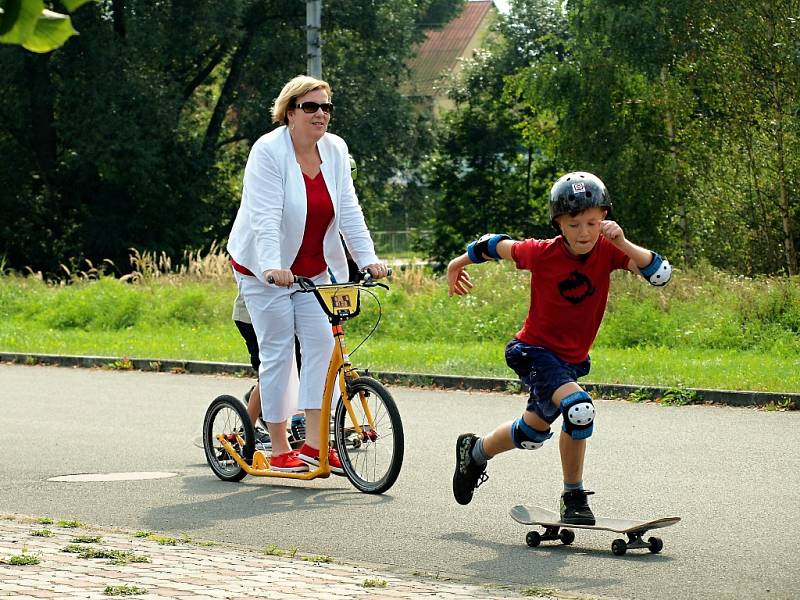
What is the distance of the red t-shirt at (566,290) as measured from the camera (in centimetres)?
593

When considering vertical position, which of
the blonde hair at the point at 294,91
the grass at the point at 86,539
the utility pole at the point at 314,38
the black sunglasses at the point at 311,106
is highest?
the utility pole at the point at 314,38

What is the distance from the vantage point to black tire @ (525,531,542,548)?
6.16 m

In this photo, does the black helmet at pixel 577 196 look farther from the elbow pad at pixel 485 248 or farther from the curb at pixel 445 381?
the curb at pixel 445 381

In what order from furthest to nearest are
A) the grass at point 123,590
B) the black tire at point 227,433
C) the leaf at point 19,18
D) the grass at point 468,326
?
the grass at point 468,326 < the black tire at point 227,433 < the grass at point 123,590 < the leaf at point 19,18

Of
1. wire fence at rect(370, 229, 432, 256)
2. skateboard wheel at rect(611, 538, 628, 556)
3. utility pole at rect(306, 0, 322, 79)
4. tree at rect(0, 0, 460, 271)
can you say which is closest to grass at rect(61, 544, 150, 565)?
skateboard wheel at rect(611, 538, 628, 556)

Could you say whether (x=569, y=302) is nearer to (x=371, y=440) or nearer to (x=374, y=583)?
(x=374, y=583)

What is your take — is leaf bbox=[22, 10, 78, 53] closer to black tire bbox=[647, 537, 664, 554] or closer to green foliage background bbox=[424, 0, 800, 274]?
black tire bbox=[647, 537, 664, 554]

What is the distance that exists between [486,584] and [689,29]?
98.7 feet

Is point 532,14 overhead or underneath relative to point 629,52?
overhead

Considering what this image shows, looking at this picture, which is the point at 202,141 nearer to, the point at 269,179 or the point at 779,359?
the point at 779,359

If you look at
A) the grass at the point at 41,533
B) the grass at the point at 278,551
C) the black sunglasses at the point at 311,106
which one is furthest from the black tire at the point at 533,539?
the black sunglasses at the point at 311,106

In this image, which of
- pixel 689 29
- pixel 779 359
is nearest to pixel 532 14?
pixel 689 29

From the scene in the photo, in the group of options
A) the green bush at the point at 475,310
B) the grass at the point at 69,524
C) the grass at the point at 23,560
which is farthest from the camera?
the green bush at the point at 475,310

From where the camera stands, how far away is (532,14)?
2344 inches
